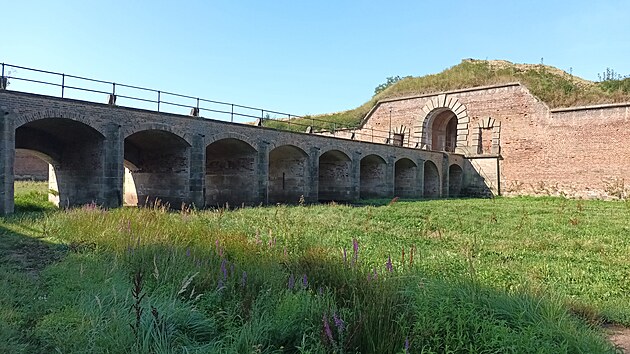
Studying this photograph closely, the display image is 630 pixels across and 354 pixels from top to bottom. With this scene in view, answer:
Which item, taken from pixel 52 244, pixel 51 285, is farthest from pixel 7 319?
pixel 52 244

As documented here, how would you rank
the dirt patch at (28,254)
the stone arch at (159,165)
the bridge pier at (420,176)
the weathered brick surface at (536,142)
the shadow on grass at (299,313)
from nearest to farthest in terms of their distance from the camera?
the shadow on grass at (299,313) → the dirt patch at (28,254) → the stone arch at (159,165) → the weathered brick surface at (536,142) → the bridge pier at (420,176)

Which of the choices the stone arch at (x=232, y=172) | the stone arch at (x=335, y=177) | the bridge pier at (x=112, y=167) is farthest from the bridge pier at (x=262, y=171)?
the bridge pier at (x=112, y=167)

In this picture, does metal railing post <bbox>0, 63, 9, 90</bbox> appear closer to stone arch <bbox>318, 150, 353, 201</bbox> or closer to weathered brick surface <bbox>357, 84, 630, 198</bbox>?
stone arch <bbox>318, 150, 353, 201</bbox>

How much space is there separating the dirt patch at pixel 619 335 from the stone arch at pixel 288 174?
17505 millimetres

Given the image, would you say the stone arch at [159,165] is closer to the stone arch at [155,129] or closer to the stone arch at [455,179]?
the stone arch at [155,129]

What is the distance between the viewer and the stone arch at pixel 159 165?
17.1 m

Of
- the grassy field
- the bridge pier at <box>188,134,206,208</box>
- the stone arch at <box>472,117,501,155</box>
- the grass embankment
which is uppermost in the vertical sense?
the grass embankment

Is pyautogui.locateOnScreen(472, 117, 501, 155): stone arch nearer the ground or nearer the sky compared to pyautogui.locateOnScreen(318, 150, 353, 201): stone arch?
nearer the sky

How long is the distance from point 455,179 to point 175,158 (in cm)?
2214

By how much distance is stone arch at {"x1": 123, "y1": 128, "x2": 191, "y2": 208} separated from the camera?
56.1 feet

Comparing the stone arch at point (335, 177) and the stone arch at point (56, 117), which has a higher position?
the stone arch at point (56, 117)

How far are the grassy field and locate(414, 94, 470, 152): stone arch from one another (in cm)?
2542

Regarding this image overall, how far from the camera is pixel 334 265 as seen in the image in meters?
4.74

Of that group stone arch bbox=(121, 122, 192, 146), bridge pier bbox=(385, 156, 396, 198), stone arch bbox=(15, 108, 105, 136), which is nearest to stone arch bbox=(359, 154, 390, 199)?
bridge pier bbox=(385, 156, 396, 198)
